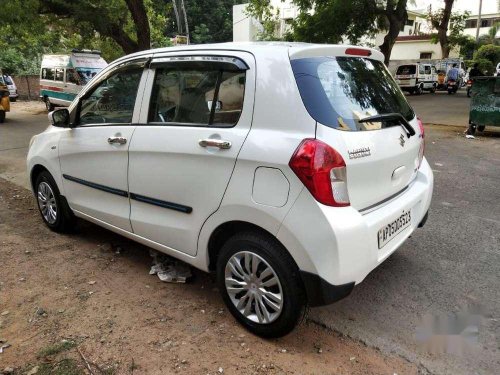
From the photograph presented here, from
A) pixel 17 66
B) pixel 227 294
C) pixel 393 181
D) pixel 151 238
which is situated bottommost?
pixel 227 294

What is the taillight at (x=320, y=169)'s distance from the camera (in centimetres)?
231

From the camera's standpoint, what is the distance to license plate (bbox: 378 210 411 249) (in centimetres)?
259

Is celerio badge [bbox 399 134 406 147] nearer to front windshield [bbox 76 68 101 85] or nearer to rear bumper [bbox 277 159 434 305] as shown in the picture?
rear bumper [bbox 277 159 434 305]

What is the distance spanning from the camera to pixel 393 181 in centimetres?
284

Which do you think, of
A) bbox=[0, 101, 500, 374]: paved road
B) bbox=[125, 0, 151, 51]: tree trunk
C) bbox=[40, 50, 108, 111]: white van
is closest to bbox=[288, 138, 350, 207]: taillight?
bbox=[0, 101, 500, 374]: paved road

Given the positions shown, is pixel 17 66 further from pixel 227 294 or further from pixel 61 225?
pixel 227 294

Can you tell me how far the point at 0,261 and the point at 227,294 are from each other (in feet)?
7.77

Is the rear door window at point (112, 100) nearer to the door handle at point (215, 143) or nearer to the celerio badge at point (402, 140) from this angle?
the door handle at point (215, 143)

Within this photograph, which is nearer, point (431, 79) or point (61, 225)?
point (61, 225)

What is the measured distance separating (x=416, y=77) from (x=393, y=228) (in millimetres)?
25795

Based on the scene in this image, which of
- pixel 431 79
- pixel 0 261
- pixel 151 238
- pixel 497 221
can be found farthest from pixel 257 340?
pixel 431 79

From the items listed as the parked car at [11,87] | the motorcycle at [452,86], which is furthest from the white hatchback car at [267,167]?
the motorcycle at [452,86]

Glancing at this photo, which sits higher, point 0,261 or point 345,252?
point 345,252

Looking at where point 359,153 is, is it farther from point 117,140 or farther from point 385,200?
point 117,140
